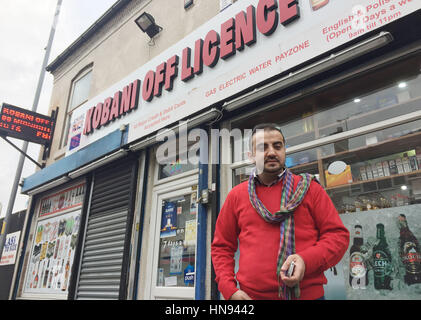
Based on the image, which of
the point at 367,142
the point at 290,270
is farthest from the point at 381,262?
the point at 290,270

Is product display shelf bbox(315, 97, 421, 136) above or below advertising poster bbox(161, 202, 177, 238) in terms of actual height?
above

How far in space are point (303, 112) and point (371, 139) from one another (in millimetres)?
856

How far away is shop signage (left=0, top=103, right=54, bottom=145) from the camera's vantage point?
755 cm

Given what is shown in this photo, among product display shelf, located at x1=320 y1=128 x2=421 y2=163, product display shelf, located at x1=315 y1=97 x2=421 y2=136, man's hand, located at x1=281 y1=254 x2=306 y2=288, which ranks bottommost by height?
man's hand, located at x1=281 y1=254 x2=306 y2=288

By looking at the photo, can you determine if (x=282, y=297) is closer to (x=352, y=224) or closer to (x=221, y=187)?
(x=352, y=224)

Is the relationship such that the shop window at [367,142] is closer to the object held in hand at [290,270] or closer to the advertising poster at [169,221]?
the object held in hand at [290,270]

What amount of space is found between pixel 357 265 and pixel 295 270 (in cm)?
165

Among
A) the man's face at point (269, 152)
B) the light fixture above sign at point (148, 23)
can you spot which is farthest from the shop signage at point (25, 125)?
the man's face at point (269, 152)

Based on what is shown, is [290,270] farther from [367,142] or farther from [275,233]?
[367,142]

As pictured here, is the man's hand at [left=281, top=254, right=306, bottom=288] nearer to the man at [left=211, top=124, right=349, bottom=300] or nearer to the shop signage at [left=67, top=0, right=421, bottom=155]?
the man at [left=211, top=124, right=349, bottom=300]

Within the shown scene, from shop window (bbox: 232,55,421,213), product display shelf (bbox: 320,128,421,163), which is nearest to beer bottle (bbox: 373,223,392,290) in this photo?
shop window (bbox: 232,55,421,213)

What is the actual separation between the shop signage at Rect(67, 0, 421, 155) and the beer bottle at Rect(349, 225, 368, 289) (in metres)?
1.82
